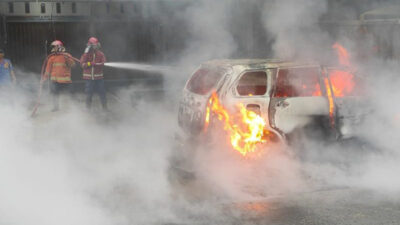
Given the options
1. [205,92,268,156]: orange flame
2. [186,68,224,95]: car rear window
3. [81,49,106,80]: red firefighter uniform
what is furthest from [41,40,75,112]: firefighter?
[205,92,268,156]: orange flame

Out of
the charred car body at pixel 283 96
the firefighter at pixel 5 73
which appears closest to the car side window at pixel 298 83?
the charred car body at pixel 283 96

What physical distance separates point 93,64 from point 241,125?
6071 mm

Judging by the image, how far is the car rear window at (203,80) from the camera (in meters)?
5.84

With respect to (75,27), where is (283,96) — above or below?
below

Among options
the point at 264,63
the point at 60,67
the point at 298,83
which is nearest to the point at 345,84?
the point at 298,83

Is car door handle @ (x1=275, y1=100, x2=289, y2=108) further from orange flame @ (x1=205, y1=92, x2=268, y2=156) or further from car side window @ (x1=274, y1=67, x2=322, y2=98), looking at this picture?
orange flame @ (x1=205, y1=92, x2=268, y2=156)

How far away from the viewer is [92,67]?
1086 cm

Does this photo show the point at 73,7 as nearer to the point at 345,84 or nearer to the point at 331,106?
the point at 345,84

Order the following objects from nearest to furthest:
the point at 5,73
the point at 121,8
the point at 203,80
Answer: the point at 203,80
the point at 5,73
the point at 121,8

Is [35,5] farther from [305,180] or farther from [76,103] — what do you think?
[305,180]

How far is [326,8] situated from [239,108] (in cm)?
390

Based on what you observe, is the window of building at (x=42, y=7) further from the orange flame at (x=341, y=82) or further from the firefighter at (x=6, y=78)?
the orange flame at (x=341, y=82)

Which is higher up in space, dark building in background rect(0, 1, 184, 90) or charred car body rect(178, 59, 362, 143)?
dark building in background rect(0, 1, 184, 90)

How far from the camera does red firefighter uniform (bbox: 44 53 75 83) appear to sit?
10711mm
